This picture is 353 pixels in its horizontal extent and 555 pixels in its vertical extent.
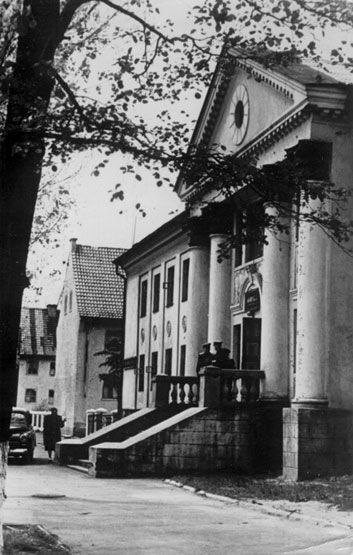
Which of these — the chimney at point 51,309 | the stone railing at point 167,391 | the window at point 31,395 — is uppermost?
the chimney at point 51,309

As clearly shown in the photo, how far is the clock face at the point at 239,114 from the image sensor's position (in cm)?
2456

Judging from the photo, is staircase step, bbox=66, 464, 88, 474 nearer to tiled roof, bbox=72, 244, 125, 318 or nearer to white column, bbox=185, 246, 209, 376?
white column, bbox=185, 246, 209, 376

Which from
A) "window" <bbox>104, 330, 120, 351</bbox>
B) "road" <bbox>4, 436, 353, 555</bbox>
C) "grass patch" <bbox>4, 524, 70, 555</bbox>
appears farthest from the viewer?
"window" <bbox>104, 330, 120, 351</bbox>

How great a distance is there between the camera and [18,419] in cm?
2777

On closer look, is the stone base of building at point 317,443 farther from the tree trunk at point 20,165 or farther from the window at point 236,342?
the tree trunk at point 20,165

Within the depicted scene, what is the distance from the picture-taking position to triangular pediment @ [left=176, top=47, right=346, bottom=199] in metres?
20.0

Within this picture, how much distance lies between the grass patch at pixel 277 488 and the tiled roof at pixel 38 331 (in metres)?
48.5

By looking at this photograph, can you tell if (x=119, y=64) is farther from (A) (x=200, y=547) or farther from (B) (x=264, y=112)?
(B) (x=264, y=112)

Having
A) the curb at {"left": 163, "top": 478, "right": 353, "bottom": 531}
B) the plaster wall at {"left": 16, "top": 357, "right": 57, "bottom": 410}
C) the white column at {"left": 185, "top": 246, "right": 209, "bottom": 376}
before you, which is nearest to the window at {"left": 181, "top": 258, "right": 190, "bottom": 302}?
the white column at {"left": 185, "top": 246, "right": 209, "bottom": 376}

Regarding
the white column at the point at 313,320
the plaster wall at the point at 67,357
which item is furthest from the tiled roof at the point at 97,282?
the white column at the point at 313,320

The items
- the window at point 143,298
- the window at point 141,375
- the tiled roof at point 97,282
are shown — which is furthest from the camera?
the tiled roof at point 97,282

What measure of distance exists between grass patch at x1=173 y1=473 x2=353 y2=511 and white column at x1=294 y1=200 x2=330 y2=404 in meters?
2.01

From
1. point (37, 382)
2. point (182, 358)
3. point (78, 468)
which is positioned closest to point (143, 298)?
point (182, 358)

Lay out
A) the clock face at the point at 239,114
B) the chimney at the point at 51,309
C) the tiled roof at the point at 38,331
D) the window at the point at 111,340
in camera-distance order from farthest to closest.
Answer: the chimney at the point at 51,309 < the tiled roof at the point at 38,331 < the window at the point at 111,340 < the clock face at the point at 239,114
